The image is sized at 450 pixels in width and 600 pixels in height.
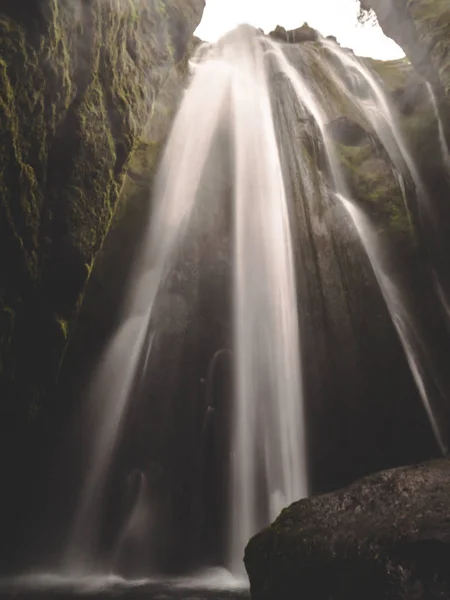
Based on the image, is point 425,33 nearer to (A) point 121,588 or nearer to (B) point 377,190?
(B) point 377,190

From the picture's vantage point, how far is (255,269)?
9.20 m

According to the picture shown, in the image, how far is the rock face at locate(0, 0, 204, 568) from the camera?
5410 mm

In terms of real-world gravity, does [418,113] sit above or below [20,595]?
above

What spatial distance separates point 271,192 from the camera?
408 inches

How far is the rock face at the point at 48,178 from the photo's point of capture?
5.41m

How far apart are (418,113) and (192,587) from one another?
513 inches

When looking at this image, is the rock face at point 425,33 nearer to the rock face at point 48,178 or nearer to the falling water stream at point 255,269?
the falling water stream at point 255,269

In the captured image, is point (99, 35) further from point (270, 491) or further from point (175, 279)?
point (270, 491)

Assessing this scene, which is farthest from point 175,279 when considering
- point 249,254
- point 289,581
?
point 289,581

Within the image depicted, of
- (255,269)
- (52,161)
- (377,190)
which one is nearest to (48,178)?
(52,161)

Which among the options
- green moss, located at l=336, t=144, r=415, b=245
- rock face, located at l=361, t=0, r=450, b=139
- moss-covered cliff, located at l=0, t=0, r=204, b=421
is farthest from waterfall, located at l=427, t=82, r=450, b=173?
moss-covered cliff, located at l=0, t=0, r=204, b=421

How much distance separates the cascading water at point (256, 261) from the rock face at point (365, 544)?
2798 mm

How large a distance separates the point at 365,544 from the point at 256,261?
6464 millimetres

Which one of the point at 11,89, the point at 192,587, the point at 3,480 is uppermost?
the point at 11,89
